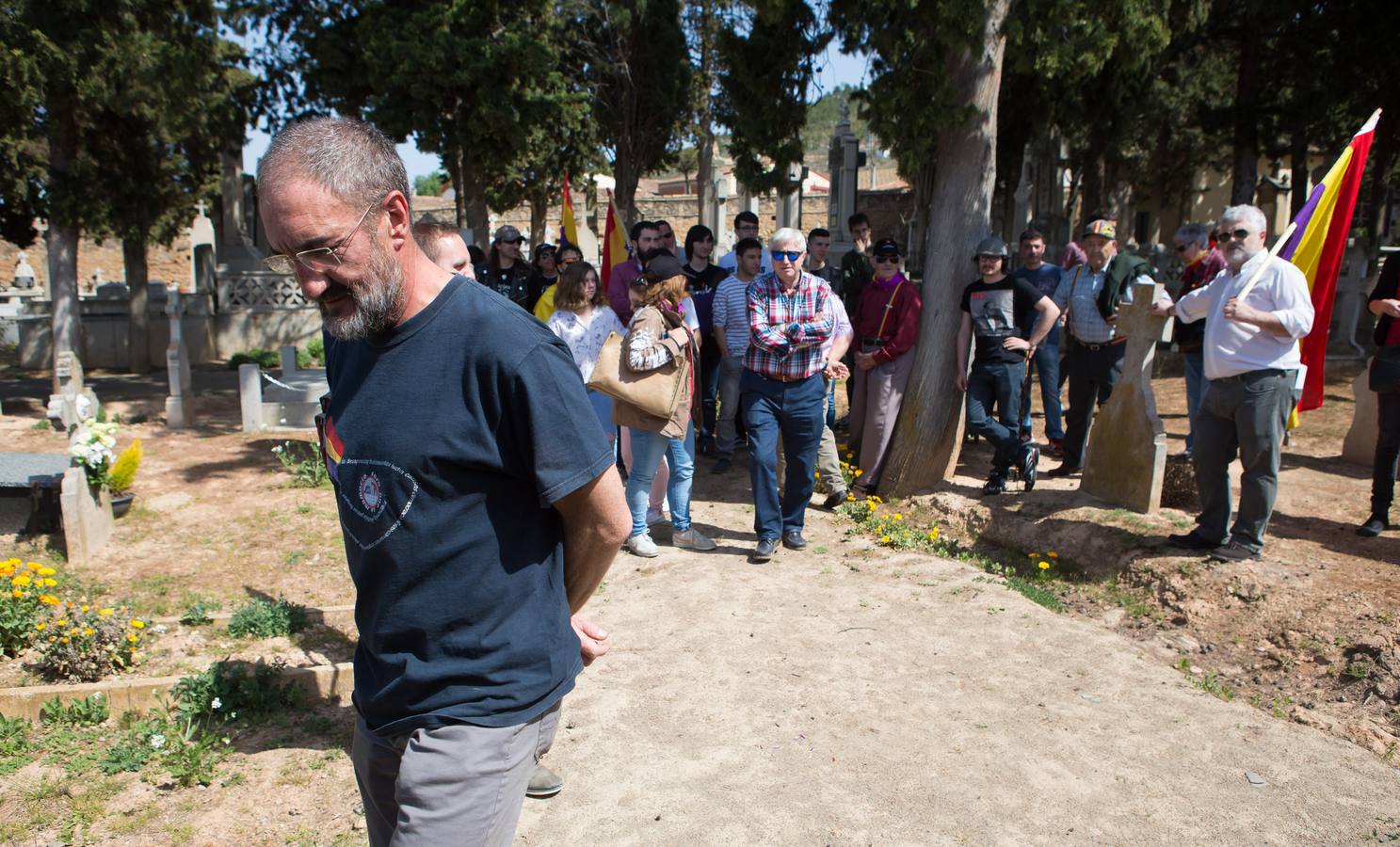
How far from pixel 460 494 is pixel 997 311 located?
19.3 ft

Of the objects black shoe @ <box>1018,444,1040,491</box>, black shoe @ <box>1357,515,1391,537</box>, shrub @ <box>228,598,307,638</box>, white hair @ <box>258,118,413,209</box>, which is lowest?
shrub @ <box>228,598,307,638</box>

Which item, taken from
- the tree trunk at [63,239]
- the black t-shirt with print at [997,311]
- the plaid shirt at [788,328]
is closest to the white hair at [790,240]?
the plaid shirt at [788,328]

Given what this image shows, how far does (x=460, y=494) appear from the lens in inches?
69.9

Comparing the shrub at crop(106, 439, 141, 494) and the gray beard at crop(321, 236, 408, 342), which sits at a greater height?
the gray beard at crop(321, 236, 408, 342)

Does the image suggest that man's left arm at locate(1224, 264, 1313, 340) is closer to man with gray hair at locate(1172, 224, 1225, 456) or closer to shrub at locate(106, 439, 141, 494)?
man with gray hair at locate(1172, 224, 1225, 456)

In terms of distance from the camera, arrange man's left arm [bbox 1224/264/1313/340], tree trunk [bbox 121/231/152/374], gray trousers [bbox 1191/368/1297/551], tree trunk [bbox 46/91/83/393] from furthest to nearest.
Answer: tree trunk [bbox 121/231/152/374]
tree trunk [bbox 46/91/83/393]
gray trousers [bbox 1191/368/1297/551]
man's left arm [bbox 1224/264/1313/340]

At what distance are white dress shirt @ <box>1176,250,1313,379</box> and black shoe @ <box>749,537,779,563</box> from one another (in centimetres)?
273

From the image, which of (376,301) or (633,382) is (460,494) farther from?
(633,382)

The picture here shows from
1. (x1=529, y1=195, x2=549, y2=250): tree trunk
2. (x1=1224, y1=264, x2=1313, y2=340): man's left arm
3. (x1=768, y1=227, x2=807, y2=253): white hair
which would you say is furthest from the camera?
(x1=529, y1=195, x2=549, y2=250): tree trunk

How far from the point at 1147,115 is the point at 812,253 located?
17371 mm

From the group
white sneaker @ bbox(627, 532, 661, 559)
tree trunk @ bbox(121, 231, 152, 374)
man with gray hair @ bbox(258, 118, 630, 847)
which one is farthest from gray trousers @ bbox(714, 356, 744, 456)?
Result: tree trunk @ bbox(121, 231, 152, 374)

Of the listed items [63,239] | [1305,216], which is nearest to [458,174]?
[63,239]

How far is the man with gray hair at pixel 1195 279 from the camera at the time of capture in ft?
23.7

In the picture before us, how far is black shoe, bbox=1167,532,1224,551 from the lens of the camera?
568cm
